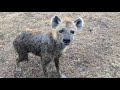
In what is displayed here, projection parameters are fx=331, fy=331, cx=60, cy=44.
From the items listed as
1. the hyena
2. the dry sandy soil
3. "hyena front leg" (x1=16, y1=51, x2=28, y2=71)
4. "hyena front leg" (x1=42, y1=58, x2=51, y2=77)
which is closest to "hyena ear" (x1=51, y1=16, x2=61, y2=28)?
the hyena

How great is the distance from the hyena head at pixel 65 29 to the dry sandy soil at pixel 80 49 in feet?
3.93

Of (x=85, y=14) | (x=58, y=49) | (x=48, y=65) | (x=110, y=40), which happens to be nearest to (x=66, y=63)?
(x=48, y=65)

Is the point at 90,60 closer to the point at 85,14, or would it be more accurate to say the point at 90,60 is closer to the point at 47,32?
the point at 47,32

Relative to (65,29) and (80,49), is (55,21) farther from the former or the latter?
(80,49)

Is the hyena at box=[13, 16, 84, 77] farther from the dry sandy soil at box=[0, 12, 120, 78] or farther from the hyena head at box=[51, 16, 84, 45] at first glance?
the dry sandy soil at box=[0, 12, 120, 78]

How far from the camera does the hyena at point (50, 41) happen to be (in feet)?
23.1

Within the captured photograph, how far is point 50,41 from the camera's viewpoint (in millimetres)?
7402

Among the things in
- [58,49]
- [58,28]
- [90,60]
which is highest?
[58,28]

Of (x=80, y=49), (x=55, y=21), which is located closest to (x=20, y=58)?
(x=55, y=21)

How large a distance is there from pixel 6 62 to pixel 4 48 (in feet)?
2.11

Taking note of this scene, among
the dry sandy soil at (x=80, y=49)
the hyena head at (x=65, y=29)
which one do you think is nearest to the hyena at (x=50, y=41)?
the hyena head at (x=65, y=29)

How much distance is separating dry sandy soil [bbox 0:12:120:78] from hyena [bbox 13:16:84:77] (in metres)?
0.35

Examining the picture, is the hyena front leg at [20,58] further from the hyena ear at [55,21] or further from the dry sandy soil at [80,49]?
the hyena ear at [55,21]

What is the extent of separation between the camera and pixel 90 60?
839 centimetres
